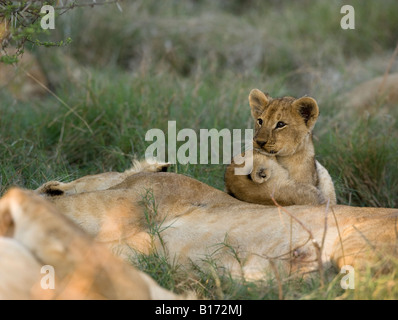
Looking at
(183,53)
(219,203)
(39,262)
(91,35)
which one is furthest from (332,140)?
(91,35)

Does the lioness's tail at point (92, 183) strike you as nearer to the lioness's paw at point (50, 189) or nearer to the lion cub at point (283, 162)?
the lioness's paw at point (50, 189)

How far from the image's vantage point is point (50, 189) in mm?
3471

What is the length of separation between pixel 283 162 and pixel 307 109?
0.32m

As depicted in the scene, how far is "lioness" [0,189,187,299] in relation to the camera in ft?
7.41

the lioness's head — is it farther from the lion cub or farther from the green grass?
the green grass

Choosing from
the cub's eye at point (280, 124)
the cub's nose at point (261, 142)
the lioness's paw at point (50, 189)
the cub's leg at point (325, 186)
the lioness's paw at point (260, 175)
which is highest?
the cub's eye at point (280, 124)

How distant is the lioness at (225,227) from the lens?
2941mm

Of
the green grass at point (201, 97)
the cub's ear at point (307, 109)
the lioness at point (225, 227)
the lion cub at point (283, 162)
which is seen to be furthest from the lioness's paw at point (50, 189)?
the cub's ear at point (307, 109)

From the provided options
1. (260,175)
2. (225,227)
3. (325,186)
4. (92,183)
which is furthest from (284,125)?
(92,183)

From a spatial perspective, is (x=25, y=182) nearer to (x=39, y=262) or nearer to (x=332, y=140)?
(x=39, y=262)

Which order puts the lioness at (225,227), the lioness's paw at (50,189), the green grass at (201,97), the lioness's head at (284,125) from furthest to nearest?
1. the green grass at (201,97)
2. the lioness's head at (284,125)
3. the lioness's paw at (50,189)
4. the lioness at (225,227)

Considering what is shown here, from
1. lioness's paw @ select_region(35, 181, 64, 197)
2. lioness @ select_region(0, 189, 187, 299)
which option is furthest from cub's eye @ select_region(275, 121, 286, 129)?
lioness @ select_region(0, 189, 187, 299)

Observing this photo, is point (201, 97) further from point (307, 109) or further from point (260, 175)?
point (260, 175)

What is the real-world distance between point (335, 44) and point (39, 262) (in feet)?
22.4
